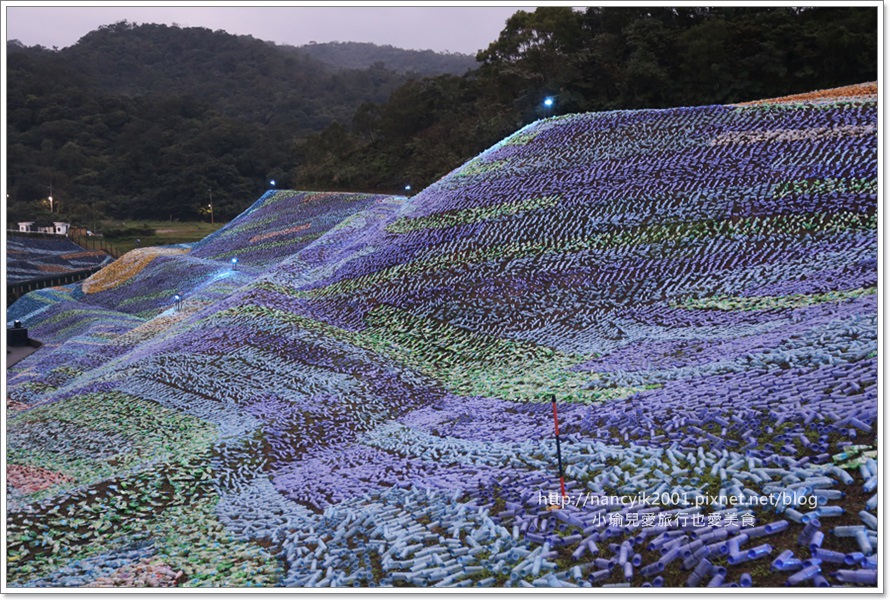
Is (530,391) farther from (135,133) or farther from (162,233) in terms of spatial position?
(135,133)

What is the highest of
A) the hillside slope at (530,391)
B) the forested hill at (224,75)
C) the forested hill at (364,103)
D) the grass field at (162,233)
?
the forested hill at (224,75)

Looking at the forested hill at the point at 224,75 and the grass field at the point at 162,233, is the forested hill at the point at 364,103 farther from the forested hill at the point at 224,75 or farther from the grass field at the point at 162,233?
the grass field at the point at 162,233

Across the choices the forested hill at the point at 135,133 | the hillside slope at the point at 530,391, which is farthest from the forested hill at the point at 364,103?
the hillside slope at the point at 530,391

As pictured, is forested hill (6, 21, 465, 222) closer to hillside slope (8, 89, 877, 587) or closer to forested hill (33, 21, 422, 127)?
forested hill (33, 21, 422, 127)

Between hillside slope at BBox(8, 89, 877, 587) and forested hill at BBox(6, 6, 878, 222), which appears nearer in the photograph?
hillside slope at BBox(8, 89, 877, 587)

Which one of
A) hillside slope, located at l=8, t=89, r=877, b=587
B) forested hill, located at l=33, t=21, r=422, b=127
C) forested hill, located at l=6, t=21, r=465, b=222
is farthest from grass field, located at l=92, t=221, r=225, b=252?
forested hill, located at l=33, t=21, r=422, b=127

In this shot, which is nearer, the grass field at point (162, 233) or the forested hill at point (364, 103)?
the forested hill at point (364, 103)

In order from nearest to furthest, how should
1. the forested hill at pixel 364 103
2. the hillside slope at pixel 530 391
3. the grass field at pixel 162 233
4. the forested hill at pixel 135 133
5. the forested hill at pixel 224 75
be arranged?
the hillside slope at pixel 530 391
the forested hill at pixel 364 103
the grass field at pixel 162 233
the forested hill at pixel 135 133
the forested hill at pixel 224 75
